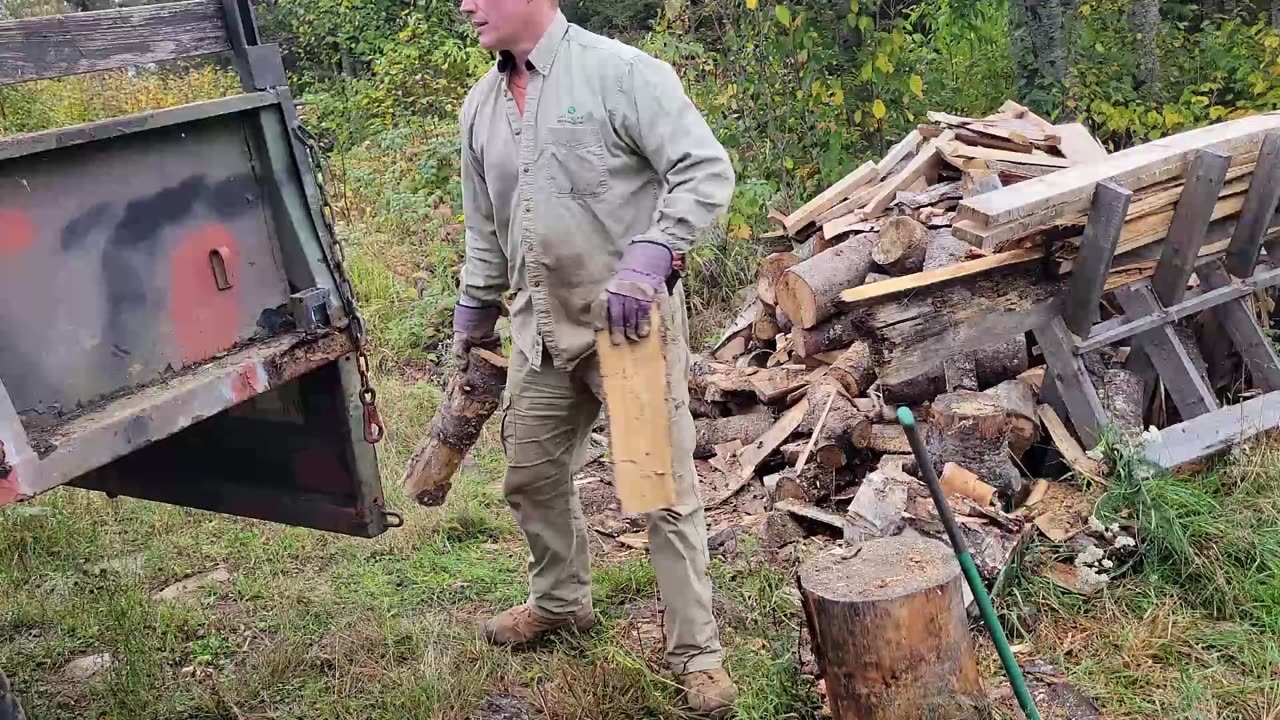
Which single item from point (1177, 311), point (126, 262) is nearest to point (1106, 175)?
point (1177, 311)

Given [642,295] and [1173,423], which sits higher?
[642,295]

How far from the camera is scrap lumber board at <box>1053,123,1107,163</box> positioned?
18.6ft

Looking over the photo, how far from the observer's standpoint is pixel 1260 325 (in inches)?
203

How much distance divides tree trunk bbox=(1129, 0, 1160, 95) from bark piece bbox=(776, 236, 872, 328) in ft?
13.1

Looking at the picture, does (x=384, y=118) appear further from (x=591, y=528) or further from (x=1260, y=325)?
(x=1260, y=325)

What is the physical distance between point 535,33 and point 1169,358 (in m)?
3.14

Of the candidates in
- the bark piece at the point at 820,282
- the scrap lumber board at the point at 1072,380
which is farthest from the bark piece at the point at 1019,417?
the bark piece at the point at 820,282

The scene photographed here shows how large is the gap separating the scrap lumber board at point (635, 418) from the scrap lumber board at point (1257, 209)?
10.6 feet

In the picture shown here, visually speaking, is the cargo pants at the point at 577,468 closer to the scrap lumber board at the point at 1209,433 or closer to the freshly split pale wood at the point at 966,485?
the freshly split pale wood at the point at 966,485

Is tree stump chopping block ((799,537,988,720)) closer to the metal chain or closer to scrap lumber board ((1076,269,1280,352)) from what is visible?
the metal chain

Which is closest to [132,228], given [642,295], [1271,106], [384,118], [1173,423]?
[642,295]

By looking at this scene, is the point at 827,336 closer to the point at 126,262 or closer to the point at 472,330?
the point at 472,330

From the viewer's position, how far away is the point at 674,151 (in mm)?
2775

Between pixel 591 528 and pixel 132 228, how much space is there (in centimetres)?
253
